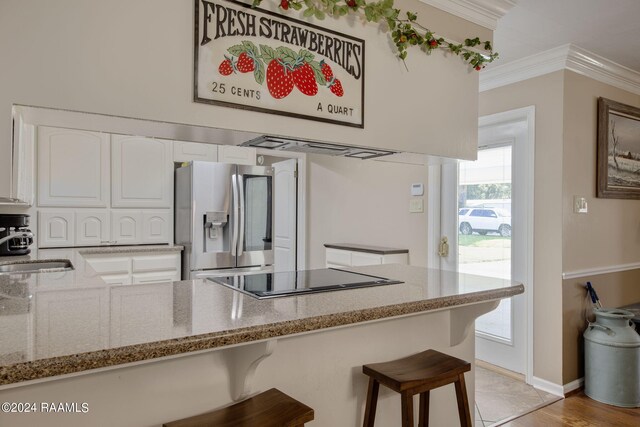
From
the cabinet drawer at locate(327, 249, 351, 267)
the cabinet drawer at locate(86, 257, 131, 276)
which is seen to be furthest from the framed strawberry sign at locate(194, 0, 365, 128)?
the cabinet drawer at locate(86, 257, 131, 276)

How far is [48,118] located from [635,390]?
3.49 m

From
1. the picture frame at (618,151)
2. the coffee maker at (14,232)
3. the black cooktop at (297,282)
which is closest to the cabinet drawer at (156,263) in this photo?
the coffee maker at (14,232)

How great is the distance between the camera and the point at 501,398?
285 cm

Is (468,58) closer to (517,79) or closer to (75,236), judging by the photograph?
(517,79)

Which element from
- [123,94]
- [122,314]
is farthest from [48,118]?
[122,314]

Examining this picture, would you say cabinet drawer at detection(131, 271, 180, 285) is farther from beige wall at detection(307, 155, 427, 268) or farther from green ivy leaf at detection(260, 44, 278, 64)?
green ivy leaf at detection(260, 44, 278, 64)

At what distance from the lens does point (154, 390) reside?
44.1 inches

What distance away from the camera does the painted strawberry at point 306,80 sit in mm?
1552

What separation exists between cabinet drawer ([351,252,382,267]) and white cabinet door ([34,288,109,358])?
243 centimetres

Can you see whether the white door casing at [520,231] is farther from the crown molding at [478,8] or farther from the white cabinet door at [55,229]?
the white cabinet door at [55,229]

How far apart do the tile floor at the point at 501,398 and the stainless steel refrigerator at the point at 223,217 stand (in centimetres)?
201

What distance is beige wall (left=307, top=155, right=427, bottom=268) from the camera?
12.4 ft

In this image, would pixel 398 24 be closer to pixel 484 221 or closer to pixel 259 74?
pixel 259 74

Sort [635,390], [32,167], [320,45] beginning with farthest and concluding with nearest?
[32,167]
[635,390]
[320,45]
